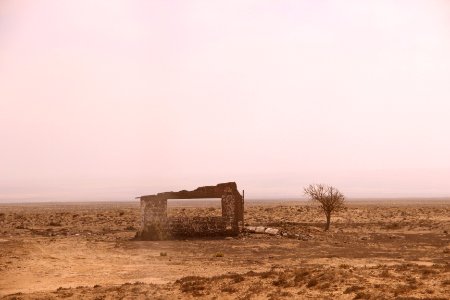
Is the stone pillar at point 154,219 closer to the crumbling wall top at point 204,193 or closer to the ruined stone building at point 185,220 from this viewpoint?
the ruined stone building at point 185,220

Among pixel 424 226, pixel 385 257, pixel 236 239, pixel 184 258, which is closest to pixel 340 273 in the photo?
pixel 385 257

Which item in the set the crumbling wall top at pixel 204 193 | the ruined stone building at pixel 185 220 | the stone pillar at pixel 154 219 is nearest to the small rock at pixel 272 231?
the ruined stone building at pixel 185 220

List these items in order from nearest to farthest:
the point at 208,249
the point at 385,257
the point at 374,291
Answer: the point at 374,291 → the point at 385,257 → the point at 208,249

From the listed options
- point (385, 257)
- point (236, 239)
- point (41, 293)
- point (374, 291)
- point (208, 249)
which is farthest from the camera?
point (236, 239)

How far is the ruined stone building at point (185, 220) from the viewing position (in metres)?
33.0

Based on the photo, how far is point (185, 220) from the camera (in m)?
33.3

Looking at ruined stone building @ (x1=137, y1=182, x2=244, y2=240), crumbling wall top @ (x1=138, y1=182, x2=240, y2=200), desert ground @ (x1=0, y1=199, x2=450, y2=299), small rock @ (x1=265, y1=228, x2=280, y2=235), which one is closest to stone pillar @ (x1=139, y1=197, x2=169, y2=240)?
ruined stone building @ (x1=137, y1=182, x2=244, y2=240)

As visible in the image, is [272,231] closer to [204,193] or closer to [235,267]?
[204,193]

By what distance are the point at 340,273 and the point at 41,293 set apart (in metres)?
9.39

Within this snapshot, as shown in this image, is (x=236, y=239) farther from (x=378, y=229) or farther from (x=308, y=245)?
(x=378, y=229)

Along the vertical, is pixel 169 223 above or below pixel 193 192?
below

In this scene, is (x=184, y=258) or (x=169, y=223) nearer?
(x=184, y=258)

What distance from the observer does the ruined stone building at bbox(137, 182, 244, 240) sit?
33.0 meters

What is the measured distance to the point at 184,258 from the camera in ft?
76.0
